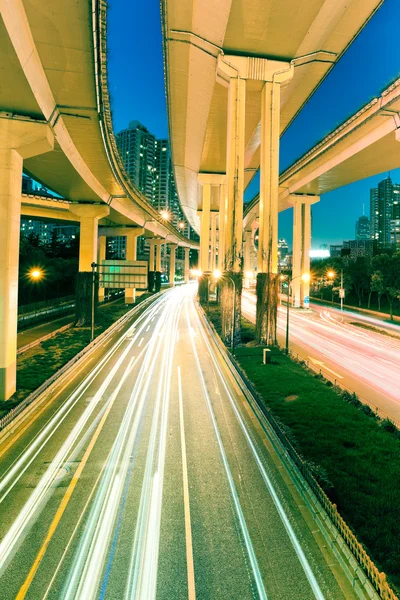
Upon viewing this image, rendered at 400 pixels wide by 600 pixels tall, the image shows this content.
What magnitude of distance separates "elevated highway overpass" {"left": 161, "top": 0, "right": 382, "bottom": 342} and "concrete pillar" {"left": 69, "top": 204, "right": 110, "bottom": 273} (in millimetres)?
13553

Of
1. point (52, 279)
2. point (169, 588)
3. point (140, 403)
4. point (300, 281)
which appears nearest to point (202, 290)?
point (300, 281)

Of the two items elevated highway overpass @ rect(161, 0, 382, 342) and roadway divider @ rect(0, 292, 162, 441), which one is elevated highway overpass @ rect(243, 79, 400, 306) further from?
roadway divider @ rect(0, 292, 162, 441)

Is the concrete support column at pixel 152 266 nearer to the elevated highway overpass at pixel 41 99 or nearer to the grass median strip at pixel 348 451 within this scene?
the elevated highway overpass at pixel 41 99

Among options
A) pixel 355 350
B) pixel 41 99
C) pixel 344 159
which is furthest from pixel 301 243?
pixel 41 99

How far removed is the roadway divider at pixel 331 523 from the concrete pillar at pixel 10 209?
1187 centimetres

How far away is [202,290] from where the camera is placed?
196 feet

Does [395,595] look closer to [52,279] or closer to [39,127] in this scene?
[39,127]

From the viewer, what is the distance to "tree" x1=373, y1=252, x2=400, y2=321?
44750mm

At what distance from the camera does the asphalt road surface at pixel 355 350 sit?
19.0 m

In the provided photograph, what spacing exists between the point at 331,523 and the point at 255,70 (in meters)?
32.5

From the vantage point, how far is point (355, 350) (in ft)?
94.1

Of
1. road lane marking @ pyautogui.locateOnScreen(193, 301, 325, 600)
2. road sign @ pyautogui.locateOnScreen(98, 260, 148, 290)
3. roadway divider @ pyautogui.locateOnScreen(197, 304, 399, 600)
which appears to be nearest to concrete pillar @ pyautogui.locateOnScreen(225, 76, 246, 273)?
road sign @ pyautogui.locateOnScreen(98, 260, 148, 290)

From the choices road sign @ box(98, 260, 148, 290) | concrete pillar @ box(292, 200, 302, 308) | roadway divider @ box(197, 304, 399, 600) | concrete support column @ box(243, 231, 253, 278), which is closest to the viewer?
roadway divider @ box(197, 304, 399, 600)

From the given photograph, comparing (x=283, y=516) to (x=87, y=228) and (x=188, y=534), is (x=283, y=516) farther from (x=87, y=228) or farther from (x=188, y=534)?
(x=87, y=228)
